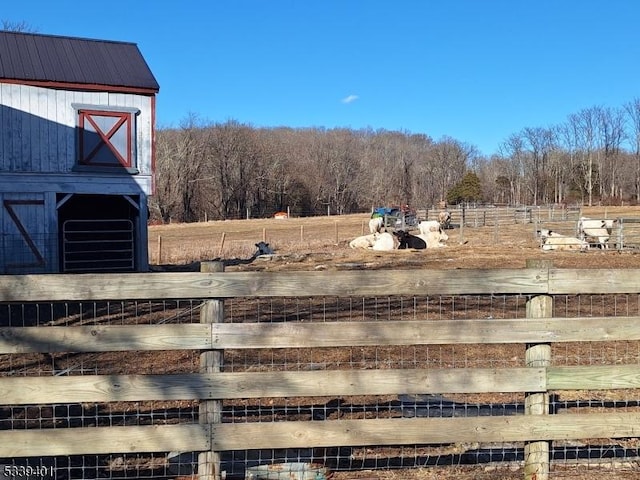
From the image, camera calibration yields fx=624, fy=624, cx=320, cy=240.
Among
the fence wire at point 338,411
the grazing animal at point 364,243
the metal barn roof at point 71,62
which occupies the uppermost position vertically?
the metal barn roof at point 71,62

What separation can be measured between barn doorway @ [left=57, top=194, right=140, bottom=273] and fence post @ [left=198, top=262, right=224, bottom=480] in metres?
14.9

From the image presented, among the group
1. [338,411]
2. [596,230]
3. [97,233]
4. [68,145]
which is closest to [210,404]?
[338,411]

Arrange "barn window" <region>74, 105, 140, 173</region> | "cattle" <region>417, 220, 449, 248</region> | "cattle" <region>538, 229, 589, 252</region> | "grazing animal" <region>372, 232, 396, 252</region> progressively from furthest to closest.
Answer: "cattle" <region>417, 220, 449, 248</region>, "grazing animal" <region>372, 232, 396, 252</region>, "cattle" <region>538, 229, 589, 252</region>, "barn window" <region>74, 105, 140, 173</region>

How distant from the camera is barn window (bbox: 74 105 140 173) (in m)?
18.2

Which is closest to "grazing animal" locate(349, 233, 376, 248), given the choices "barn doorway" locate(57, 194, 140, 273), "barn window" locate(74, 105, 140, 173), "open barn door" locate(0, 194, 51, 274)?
"barn doorway" locate(57, 194, 140, 273)

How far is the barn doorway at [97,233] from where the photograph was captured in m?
18.7

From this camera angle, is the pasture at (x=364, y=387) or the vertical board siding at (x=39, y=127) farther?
the vertical board siding at (x=39, y=127)

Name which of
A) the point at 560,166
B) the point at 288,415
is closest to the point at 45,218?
the point at 288,415

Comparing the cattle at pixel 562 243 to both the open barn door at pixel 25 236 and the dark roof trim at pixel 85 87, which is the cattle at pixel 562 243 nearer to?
the dark roof trim at pixel 85 87

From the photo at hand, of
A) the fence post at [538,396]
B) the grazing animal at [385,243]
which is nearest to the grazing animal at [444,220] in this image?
the grazing animal at [385,243]

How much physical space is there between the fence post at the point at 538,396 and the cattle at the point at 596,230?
2494 cm

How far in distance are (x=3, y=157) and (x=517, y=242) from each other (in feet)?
75.8

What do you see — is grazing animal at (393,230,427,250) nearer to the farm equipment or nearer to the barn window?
the farm equipment

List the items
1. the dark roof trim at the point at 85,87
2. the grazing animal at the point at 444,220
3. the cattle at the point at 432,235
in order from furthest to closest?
the grazing animal at the point at 444,220
the cattle at the point at 432,235
the dark roof trim at the point at 85,87
